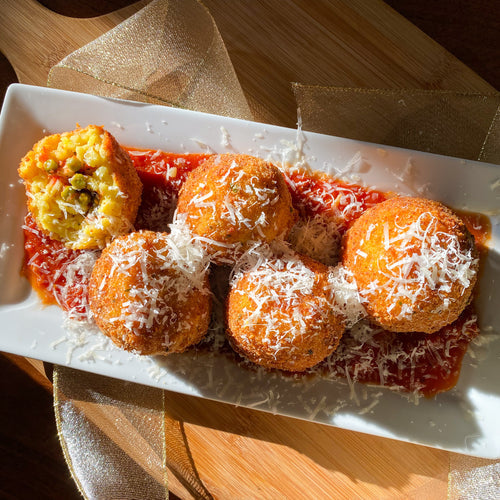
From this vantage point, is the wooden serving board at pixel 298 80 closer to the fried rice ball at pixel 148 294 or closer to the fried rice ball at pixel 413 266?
the fried rice ball at pixel 148 294

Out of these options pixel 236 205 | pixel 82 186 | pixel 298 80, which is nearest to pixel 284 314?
pixel 236 205

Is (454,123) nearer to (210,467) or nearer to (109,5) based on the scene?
(109,5)

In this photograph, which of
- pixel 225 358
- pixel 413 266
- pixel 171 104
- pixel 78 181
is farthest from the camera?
pixel 171 104

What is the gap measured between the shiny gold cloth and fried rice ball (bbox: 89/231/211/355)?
57 cm

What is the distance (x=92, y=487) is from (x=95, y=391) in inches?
16.5

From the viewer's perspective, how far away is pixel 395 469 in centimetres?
213

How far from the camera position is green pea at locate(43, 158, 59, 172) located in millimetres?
1736

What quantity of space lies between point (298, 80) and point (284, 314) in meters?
1.17

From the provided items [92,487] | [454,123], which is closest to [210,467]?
[92,487]

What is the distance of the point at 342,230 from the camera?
6.39ft

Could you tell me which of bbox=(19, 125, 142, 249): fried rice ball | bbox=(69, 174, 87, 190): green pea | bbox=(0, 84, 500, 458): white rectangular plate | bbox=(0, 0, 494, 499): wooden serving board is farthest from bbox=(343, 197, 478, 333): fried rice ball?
bbox=(69, 174, 87, 190): green pea

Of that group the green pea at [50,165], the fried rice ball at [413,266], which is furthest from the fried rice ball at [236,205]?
the green pea at [50,165]

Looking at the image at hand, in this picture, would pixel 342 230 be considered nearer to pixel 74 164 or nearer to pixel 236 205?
pixel 236 205

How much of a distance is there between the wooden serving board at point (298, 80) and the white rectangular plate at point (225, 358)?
0.31 m
